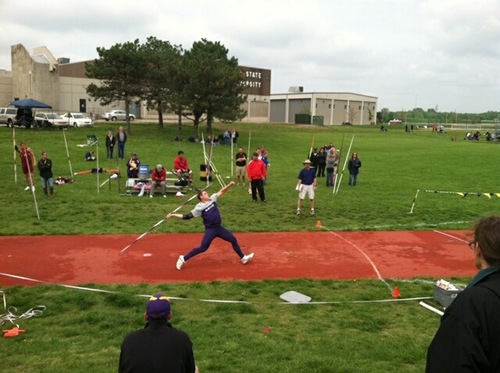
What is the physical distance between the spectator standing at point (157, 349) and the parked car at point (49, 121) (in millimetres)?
43488

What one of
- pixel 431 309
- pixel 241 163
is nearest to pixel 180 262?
pixel 431 309

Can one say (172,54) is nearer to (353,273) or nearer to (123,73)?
(123,73)

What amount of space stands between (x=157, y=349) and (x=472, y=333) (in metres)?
2.36

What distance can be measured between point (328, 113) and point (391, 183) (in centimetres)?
6323

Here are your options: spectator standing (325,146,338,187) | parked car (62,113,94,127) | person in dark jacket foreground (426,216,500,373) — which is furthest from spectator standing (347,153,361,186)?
parked car (62,113,94,127)

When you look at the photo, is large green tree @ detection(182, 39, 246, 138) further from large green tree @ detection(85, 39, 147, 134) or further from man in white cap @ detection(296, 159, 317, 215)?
man in white cap @ detection(296, 159, 317, 215)

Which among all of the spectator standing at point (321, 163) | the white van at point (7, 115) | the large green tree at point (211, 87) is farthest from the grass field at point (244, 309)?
Result: the white van at point (7, 115)

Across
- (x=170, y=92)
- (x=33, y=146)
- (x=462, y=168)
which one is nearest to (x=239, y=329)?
(x=462, y=168)

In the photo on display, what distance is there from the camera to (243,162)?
21203 millimetres

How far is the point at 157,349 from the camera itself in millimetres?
3635

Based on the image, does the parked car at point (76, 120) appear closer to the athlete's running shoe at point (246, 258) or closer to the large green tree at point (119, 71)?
the large green tree at point (119, 71)

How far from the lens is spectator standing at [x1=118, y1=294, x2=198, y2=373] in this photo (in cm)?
358

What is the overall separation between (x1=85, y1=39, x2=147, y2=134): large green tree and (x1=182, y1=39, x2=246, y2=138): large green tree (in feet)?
14.3

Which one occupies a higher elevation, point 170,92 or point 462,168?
point 170,92
